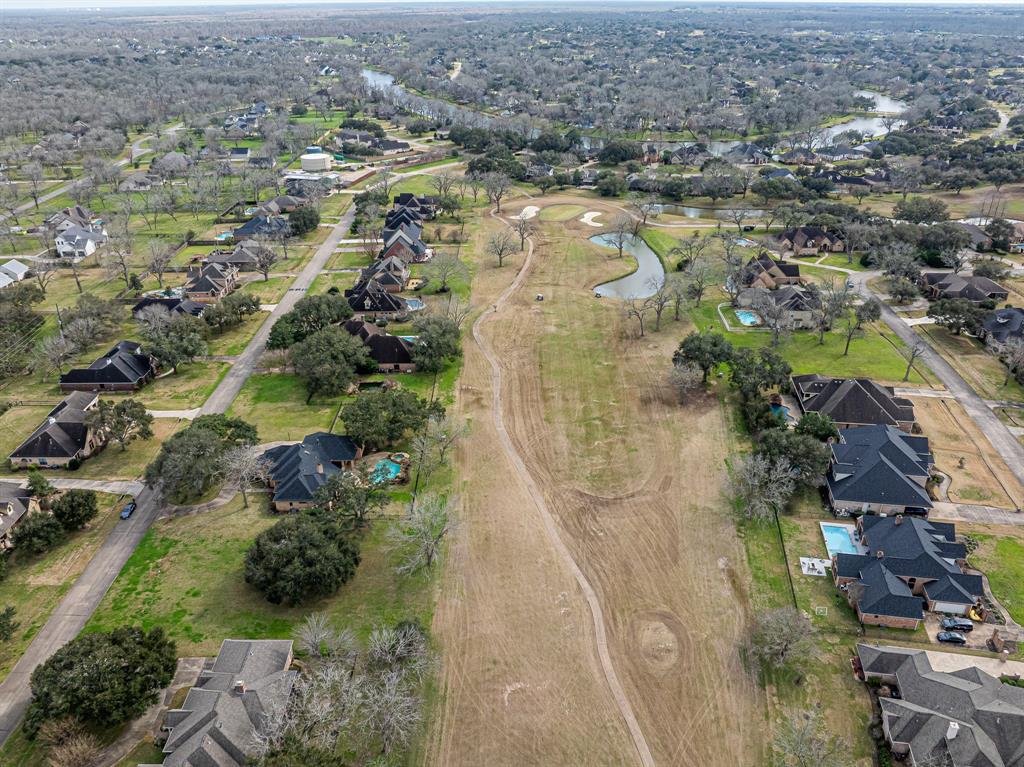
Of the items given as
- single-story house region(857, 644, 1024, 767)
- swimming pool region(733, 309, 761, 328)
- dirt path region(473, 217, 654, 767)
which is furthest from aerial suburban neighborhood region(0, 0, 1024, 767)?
swimming pool region(733, 309, 761, 328)

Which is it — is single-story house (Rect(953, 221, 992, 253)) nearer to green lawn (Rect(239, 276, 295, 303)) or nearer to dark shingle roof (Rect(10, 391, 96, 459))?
green lawn (Rect(239, 276, 295, 303))

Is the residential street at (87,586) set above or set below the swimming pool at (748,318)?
above

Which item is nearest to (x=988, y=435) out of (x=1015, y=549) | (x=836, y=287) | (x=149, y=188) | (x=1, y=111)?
(x=1015, y=549)

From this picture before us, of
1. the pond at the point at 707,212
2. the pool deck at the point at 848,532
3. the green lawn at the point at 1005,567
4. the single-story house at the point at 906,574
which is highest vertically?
the single-story house at the point at 906,574

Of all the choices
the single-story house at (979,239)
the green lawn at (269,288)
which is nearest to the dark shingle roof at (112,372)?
the green lawn at (269,288)

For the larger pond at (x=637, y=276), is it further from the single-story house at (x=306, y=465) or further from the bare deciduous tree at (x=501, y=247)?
the single-story house at (x=306, y=465)

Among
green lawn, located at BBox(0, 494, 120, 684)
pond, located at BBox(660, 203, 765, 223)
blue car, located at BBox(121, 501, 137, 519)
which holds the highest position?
blue car, located at BBox(121, 501, 137, 519)
